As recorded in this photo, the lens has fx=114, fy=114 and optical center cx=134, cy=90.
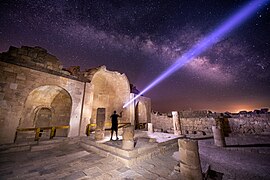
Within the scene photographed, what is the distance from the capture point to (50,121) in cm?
1061

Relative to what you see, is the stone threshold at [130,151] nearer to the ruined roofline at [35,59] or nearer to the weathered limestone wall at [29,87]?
the weathered limestone wall at [29,87]

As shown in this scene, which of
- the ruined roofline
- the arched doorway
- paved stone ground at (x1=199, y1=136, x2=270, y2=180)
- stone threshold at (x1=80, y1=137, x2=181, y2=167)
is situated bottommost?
paved stone ground at (x1=199, y1=136, x2=270, y2=180)

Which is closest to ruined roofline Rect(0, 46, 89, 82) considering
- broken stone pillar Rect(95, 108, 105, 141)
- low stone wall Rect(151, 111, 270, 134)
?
broken stone pillar Rect(95, 108, 105, 141)

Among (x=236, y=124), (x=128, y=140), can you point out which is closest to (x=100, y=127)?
(x=128, y=140)

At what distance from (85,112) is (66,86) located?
2460mm

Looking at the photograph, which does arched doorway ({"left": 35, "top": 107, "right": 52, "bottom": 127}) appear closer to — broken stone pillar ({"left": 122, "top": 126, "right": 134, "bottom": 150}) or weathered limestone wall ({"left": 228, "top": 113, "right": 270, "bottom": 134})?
broken stone pillar ({"left": 122, "top": 126, "right": 134, "bottom": 150})

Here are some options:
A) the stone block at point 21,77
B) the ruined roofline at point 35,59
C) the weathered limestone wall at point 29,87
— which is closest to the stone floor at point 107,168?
the weathered limestone wall at point 29,87

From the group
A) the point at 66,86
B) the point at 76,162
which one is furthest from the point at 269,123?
the point at 66,86

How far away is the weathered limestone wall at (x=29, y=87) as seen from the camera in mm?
6238

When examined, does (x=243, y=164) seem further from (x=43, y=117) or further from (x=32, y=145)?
(x=43, y=117)

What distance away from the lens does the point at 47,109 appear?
10898mm

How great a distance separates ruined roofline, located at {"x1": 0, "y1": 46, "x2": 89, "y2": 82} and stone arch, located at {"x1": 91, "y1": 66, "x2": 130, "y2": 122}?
4.18 metres

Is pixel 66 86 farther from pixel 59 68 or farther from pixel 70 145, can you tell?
pixel 70 145

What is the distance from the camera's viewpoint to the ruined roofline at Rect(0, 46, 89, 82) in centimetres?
670
